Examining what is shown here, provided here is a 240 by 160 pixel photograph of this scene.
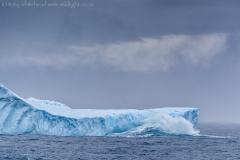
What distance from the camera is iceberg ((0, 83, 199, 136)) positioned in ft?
93.6

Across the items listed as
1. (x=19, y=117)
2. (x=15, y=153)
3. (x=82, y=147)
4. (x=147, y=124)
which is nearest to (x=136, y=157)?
(x=82, y=147)

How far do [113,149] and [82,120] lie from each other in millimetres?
4704

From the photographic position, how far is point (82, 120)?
1200 inches

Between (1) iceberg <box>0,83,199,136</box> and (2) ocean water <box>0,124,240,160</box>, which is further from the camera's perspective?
(1) iceberg <box>0,83,199,136</box>

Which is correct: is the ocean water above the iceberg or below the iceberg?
below

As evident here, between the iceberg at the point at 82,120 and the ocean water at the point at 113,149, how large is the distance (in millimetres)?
886

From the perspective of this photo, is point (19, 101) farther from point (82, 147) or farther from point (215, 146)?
point (215, 146)

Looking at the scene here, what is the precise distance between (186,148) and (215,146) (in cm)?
288

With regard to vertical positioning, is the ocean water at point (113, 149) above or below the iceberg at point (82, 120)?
below

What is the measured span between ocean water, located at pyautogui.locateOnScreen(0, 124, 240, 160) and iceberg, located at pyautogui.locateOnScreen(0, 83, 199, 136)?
2.91 ft

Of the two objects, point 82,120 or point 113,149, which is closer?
point 113,149

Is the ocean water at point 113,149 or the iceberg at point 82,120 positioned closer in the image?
the ocean water at point 113,149

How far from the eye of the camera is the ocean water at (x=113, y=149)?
77.9 feet

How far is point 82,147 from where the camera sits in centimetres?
2708
